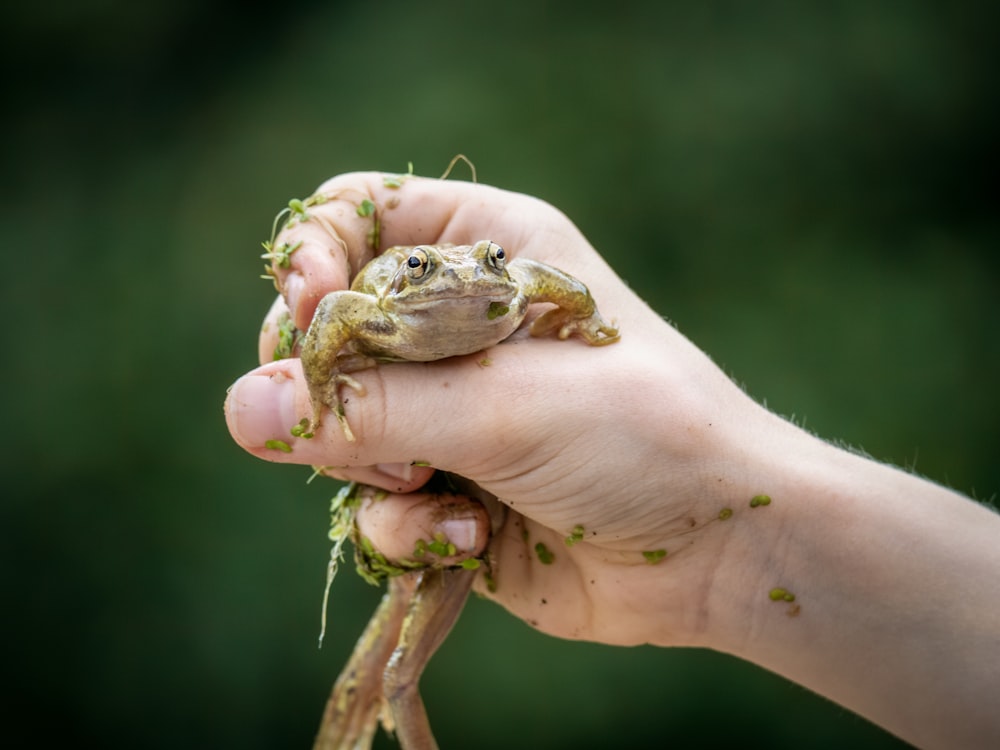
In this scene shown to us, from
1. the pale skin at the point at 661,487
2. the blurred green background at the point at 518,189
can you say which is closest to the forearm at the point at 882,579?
the pale skin at the point at 661,487

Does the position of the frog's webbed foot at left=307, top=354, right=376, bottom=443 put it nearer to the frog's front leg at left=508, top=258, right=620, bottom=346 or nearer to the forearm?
the frog's front leg at left=508, top=258, right=620, bottom=346

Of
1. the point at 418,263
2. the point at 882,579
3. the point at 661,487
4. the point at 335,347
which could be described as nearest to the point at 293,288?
the point at 335,347

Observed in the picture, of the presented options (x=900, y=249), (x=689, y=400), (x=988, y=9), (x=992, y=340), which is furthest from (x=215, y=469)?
(x=988, y=9)

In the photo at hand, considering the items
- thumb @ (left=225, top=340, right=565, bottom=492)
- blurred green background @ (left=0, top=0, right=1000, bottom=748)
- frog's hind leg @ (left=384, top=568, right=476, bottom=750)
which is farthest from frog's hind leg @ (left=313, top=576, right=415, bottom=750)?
blurred green background @ (left=0, top=0, right=1000, bottom=748)

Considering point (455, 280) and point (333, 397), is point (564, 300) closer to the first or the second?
point (455, 280)

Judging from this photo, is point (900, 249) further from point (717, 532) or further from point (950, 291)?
point (717, 532)

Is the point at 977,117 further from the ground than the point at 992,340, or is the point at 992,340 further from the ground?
the point at 977,117
